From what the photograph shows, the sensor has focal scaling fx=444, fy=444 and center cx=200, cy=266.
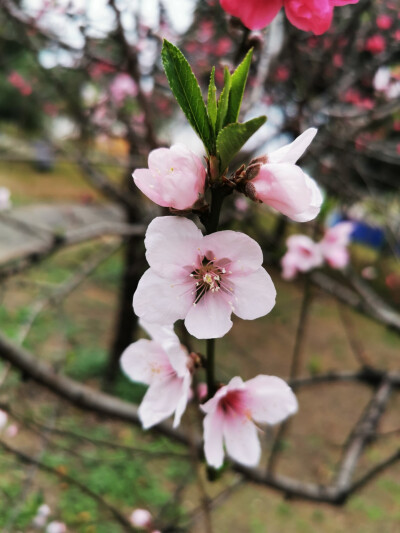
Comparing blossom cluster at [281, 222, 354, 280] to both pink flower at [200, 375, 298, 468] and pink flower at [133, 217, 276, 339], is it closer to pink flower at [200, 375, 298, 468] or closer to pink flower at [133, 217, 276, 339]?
pink flower at [200, 375, 298, 468]

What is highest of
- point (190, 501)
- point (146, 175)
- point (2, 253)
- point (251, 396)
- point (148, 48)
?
point (146, 175)

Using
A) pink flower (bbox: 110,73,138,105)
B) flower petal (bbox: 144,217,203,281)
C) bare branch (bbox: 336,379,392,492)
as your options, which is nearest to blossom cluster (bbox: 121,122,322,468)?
flower petal (bbox: 144,217,203,281)

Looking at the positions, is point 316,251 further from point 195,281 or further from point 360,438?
point 195,281

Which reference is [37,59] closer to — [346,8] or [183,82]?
[346,8]

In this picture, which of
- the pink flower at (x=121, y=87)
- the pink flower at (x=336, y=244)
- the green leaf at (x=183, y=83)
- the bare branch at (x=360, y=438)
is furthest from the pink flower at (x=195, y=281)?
the pink flower at (x=121, y=87)

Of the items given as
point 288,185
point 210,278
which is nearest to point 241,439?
point 210,278

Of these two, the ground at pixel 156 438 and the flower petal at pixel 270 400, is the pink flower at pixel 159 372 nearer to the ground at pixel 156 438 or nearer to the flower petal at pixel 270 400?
the flower petal at pixel 270 400

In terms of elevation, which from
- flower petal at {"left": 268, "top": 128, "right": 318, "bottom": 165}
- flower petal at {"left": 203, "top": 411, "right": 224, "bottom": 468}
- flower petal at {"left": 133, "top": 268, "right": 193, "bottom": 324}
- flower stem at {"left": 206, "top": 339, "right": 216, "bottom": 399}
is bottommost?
flower petal at {"left": 203, "top": 411, "right": 224, "bottom": 468}

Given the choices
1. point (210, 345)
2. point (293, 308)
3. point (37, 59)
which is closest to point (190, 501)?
point (37, 59)
